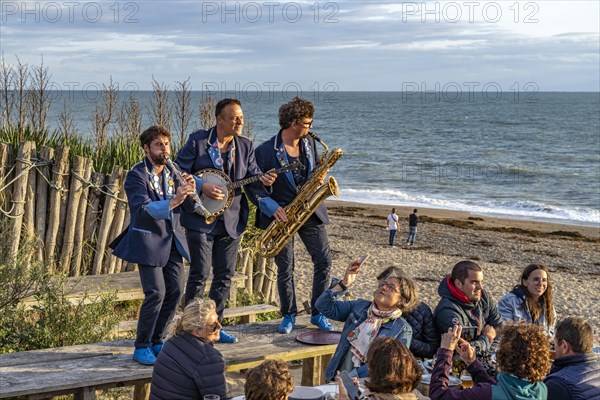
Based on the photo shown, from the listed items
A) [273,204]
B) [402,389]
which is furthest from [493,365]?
[273,204]

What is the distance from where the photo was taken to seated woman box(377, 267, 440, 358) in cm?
625

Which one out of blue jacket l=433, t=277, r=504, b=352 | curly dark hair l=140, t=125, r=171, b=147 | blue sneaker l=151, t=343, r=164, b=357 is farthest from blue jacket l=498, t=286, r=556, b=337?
curly dark hair l=140, t=125, r=171, b=147

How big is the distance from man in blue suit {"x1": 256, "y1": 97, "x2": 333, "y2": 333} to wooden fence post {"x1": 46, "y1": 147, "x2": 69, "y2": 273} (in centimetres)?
295

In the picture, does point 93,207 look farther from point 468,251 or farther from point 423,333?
point 468,251

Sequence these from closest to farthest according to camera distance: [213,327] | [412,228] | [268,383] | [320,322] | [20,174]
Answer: [268,383] → [213,327] → [320,322] → [20,174] → [412,228]

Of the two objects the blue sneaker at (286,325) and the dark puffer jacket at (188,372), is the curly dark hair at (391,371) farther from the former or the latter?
the blue sneaker at (286,325)

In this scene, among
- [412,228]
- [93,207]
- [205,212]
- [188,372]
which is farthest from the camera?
[412,228]

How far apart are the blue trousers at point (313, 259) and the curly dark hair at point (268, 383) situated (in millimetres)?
2951

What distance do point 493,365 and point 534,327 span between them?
1036 millimetres

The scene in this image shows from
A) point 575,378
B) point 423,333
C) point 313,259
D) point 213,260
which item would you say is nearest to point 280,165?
point 313,259

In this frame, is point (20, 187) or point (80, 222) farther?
point (80, 222)

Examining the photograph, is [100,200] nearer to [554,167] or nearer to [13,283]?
[13,283]

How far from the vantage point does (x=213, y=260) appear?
6793 mm

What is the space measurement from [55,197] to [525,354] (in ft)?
19.9
